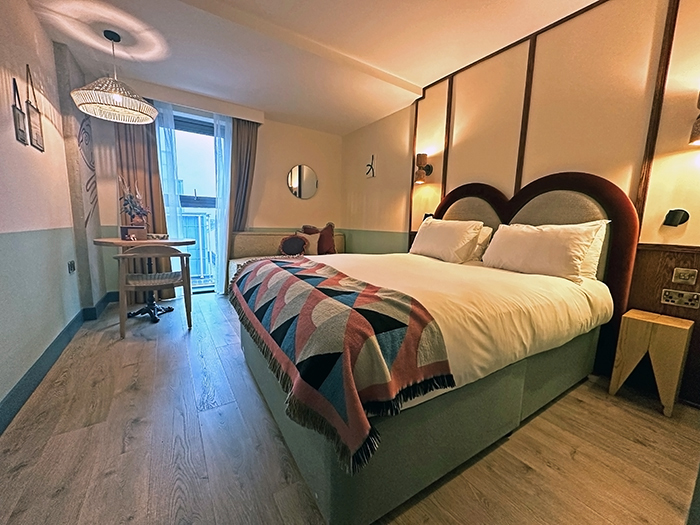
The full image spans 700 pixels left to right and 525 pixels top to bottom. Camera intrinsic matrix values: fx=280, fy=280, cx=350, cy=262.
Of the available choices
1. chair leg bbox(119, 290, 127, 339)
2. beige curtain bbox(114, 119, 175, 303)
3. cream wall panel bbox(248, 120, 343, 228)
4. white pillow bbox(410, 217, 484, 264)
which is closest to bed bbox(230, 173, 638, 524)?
white pillow bbox(410, 217, 484, 264)

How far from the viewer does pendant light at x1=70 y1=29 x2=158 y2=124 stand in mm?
2129

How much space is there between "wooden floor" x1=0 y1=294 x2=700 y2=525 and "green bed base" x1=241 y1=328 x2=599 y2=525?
3.6 inches

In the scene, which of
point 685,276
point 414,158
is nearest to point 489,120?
point 414,158

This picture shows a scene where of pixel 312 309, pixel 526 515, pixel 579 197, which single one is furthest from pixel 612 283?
pixel 312 309

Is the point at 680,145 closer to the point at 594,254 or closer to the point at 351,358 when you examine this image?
the point at 594,254

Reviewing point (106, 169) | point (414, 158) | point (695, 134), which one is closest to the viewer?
point (695, 134)

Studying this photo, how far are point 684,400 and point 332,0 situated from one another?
3457 millimetres

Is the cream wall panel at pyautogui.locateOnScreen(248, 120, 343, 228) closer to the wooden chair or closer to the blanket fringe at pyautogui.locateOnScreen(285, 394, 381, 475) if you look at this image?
the wooden chair

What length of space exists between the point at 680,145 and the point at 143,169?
4683mm

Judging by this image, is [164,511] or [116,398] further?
[116,398]

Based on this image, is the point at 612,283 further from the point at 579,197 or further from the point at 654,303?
the point at 579,197

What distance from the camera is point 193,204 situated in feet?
12.9

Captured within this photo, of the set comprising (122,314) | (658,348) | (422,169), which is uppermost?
(422,169)

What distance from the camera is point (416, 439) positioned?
1.01m
